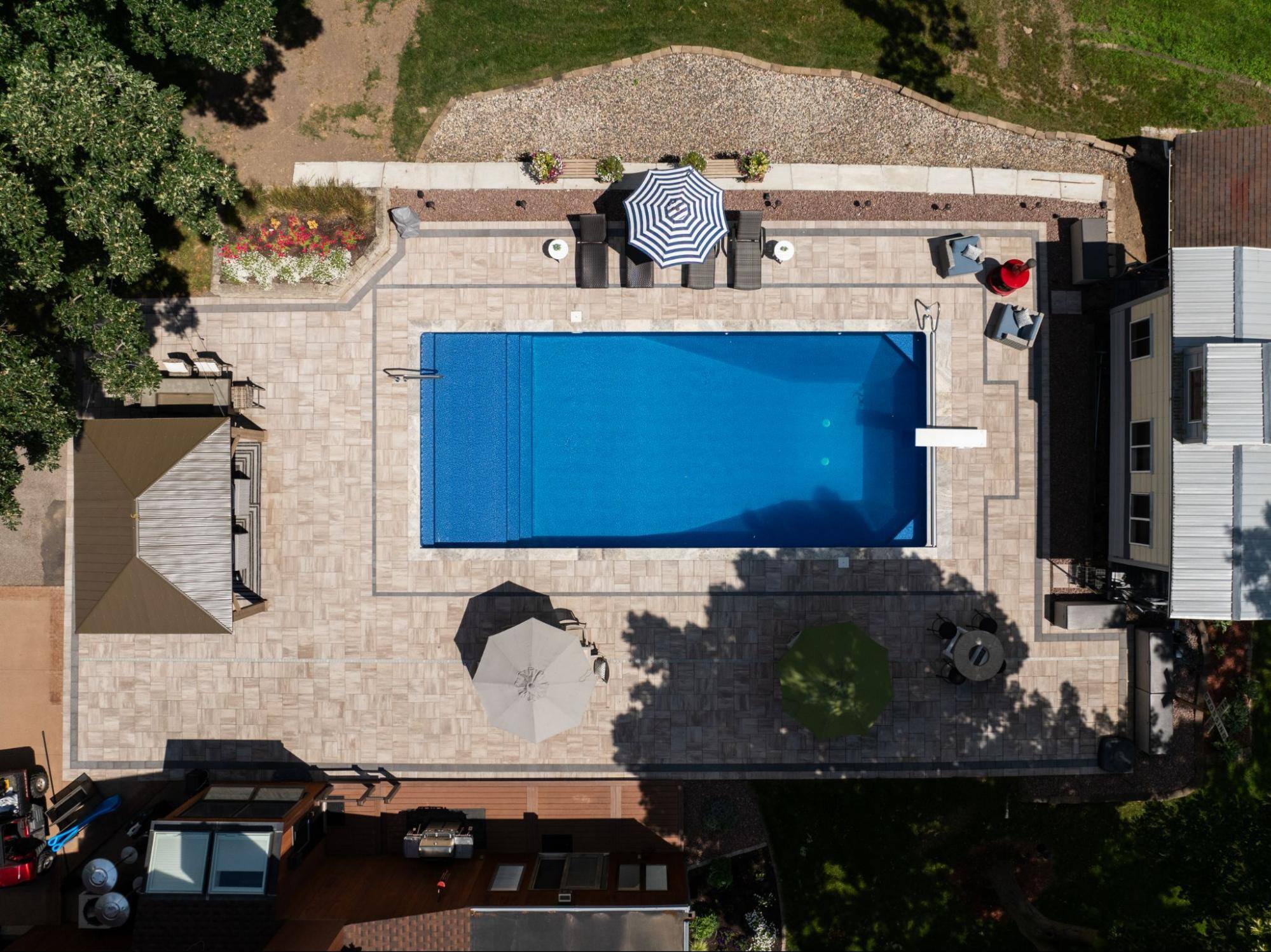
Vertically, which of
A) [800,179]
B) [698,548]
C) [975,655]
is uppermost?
[800,179]

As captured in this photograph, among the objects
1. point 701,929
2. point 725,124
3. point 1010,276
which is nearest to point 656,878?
point 701,929

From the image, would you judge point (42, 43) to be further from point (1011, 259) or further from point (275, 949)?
point (1011, 259)

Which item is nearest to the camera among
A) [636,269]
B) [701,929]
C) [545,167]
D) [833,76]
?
[701,929]

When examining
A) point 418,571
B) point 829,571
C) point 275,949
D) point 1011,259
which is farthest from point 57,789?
point 1011,259

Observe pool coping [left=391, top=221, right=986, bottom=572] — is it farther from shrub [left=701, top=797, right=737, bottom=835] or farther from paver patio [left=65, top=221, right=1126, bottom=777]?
shrub [left=701, top=797, right=737, bottom=835]

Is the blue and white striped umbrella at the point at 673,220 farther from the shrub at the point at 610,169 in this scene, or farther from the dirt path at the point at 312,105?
the dirt path at the point at 312,105

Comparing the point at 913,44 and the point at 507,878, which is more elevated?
the point at 913,44

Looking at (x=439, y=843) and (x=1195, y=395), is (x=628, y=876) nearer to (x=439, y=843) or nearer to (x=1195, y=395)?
(x=439, y=843)
